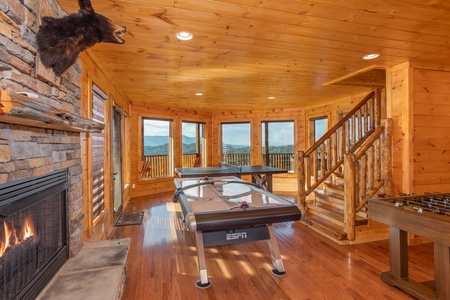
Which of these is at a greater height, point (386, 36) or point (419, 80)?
point (386, 36)

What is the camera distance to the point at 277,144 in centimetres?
771

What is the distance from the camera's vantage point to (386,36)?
8.19ft

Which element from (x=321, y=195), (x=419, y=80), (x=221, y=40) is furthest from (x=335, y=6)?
(x=321, y=195)

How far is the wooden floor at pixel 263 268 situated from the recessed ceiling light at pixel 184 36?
248 centimetres

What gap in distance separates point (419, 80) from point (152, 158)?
665 centimetres

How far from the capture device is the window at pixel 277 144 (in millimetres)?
7516

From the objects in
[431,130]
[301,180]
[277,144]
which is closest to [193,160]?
[277,144]

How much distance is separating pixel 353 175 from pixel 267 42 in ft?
7.12

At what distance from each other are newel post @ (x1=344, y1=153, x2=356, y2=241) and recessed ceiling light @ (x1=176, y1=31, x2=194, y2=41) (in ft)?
8.58

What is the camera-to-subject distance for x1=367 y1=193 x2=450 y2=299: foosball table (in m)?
1.89

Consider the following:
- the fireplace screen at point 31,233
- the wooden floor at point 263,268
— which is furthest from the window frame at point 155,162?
the fireplace screen at point 31,233

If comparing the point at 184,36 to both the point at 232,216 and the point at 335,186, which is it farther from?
the point at 335,186

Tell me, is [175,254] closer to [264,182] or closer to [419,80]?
[264,182]

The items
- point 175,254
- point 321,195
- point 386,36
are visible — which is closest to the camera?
point 386,36
